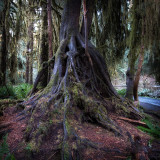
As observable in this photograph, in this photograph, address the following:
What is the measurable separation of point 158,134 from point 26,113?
9.60 ft

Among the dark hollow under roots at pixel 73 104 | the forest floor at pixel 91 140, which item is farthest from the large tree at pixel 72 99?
the forest floor at pixel 91 140

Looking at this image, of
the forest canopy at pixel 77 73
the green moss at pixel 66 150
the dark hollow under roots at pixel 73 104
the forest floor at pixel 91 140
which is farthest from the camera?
the forest canopy at pixel 77 73

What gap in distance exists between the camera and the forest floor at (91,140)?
1.85m

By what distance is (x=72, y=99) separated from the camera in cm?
293

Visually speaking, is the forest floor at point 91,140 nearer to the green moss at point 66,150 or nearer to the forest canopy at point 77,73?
the forest canopy at point 77,73

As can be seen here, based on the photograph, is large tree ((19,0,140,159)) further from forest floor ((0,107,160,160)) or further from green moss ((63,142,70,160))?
forest floor ((0,107,160,160))

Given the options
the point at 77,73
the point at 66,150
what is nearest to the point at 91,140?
the point at 66,150

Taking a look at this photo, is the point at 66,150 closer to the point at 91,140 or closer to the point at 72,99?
the point at 91,140

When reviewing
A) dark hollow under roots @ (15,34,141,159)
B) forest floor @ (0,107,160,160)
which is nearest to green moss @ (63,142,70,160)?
dark hollow under roots @ (15,34,141,159)

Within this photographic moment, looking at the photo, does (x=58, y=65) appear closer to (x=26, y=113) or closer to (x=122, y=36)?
(x=26, y=113)

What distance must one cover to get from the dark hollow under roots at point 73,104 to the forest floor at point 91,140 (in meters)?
0.09

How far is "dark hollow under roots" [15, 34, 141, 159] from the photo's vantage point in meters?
2.12

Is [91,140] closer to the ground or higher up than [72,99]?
closer to the ground

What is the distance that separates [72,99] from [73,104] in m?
0.12
